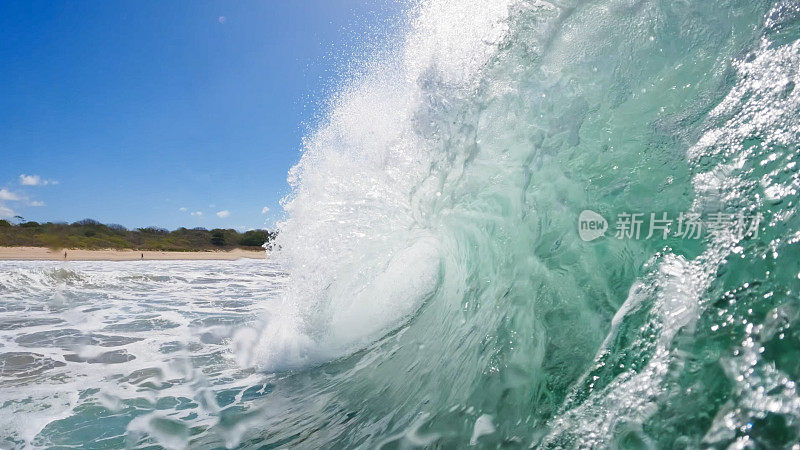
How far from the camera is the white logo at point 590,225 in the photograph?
2996 mm

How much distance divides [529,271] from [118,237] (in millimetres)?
49245

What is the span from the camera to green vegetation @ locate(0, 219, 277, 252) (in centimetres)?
3453

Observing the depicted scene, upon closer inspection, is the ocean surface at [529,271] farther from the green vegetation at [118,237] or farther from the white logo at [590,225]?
the green vegetation at [118,237]

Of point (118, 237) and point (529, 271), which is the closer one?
point (529, 271)

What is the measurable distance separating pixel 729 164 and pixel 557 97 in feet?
4.86

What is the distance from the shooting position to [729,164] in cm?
240

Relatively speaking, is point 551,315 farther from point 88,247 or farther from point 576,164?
point 88,247

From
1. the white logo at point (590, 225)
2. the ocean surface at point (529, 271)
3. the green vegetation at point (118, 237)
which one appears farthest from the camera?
the green vegetation at point (118, 237)

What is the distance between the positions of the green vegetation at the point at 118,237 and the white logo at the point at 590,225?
102ft

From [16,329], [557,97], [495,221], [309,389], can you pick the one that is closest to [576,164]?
[557,97]

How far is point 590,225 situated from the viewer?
10.1ft

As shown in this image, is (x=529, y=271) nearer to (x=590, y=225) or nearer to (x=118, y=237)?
(x=590, y=225)

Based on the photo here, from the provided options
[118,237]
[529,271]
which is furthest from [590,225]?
[118,237]

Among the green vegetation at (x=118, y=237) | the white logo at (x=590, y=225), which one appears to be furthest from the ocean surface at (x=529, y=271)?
the green vegetation at (x=118, y=237)
